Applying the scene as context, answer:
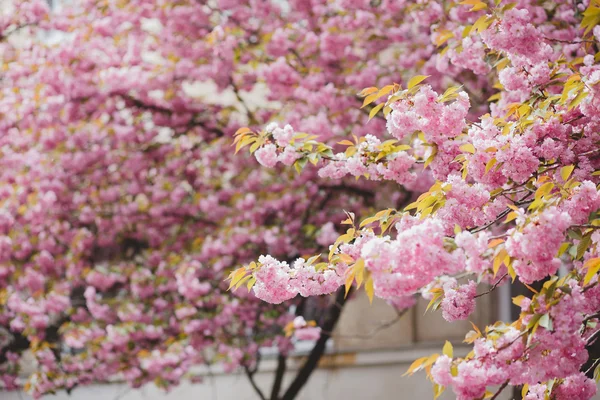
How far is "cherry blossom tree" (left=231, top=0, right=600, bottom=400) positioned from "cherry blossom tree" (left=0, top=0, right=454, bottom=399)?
2.75 meters

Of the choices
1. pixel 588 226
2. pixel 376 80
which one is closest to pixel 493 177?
pixel 588 226

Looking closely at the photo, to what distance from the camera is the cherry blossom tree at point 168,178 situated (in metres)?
6.88

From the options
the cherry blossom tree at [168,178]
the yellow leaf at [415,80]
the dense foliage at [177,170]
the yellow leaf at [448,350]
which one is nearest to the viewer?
the yellow leaf at [448,350]

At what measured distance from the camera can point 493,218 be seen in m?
3.31

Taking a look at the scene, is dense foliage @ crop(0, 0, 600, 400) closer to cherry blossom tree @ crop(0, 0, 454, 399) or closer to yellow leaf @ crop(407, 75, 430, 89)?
cherry blossom tree @ crop(0, 0, 454, 399)

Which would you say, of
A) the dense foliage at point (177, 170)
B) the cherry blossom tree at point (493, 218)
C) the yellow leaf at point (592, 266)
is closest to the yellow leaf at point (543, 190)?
the cherry blossom tree at point (493, 218)

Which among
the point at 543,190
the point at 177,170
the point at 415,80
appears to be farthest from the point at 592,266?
the point at 177,170

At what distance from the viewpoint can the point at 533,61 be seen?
345 cm

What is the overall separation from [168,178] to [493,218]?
517 centimetres

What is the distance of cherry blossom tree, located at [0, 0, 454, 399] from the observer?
688 centimetres

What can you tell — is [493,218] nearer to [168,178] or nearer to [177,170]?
[177,170]

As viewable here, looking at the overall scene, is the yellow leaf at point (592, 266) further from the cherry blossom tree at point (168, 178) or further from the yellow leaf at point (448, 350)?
the cherry blossom tree at point (168, 178)

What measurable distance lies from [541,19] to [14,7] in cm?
542

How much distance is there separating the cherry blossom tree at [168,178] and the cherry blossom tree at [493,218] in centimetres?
275
